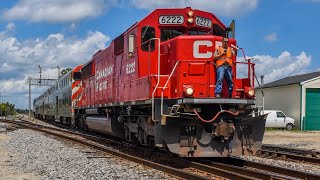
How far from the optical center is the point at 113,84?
14.6m

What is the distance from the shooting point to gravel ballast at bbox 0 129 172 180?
30.4ft

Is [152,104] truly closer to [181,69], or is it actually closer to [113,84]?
[181,69]

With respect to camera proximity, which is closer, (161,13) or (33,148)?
(161,13)

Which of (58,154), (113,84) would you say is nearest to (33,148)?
(58,154)

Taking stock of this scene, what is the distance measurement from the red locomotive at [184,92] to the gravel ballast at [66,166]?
965 millimetres

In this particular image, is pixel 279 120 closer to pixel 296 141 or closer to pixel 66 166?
pixel 296 141

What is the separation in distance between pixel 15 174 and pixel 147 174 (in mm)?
3011

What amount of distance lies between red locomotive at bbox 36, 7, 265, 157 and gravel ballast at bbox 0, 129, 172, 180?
3.17 ft

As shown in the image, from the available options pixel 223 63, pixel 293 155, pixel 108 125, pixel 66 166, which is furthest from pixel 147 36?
pixel 293 155

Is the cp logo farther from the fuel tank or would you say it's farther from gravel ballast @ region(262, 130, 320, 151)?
gravel ballast @ region(262, 130, 320, 151)

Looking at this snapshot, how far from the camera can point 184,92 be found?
9633 mm

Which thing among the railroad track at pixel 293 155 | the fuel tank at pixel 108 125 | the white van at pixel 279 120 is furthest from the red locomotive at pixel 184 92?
the white van at pixel 279 120

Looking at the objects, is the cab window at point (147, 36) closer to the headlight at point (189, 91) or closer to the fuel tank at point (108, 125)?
the headlight at point (189, 91)

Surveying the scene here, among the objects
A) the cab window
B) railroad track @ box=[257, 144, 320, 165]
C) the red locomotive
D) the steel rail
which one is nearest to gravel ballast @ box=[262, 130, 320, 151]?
railroad track @ box=[257, 144, 320, 165]
